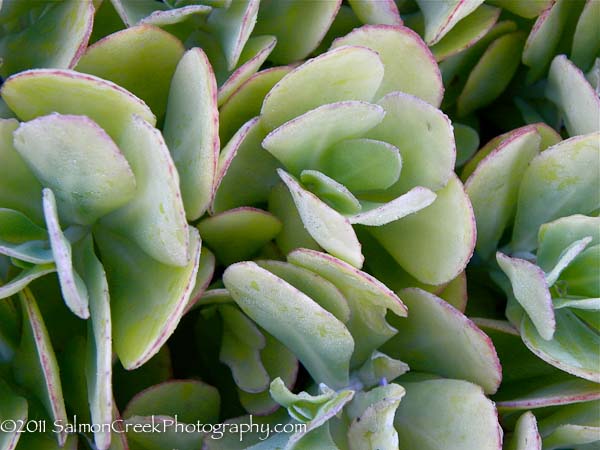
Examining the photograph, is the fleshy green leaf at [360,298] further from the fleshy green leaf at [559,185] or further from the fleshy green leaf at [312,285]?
the fleshy green leaf at [559,185]

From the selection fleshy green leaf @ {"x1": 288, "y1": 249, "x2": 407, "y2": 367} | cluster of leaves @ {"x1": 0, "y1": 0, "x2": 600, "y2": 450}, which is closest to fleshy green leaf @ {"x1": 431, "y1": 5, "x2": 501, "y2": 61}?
cluster of leaves @ {"x1": 0, "y1": 0, "x2": 600, "y2": 450}

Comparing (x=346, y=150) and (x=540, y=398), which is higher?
(x=346, y=150)

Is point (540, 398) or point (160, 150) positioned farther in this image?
point (540, 398)

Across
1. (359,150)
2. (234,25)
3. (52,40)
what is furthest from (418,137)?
(52,40)

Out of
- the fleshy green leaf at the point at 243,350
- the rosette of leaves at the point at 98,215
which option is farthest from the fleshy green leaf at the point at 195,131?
the fleshy green leaf at the point at 243,350

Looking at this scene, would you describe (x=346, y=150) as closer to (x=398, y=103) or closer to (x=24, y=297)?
(x=398, y=103)

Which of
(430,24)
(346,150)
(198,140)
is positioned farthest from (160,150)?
(430,24)
